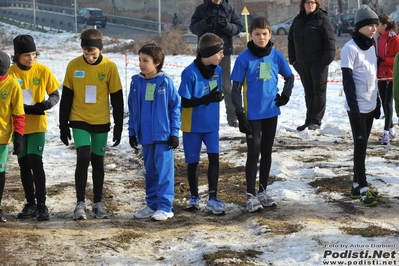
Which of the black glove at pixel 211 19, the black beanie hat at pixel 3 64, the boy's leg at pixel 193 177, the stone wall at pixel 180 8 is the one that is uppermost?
the stone wall at pixel 180 8

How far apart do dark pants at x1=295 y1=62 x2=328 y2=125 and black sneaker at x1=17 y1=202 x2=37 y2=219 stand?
5.43 meters

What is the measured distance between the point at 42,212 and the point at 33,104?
1040 mm

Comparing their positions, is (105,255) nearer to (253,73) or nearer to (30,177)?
(30,177)

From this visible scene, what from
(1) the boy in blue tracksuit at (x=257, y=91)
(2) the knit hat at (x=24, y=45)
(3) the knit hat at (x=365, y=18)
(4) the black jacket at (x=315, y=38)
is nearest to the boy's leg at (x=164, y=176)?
(1) the boy in blue tracksuit at (x=257, y=91)

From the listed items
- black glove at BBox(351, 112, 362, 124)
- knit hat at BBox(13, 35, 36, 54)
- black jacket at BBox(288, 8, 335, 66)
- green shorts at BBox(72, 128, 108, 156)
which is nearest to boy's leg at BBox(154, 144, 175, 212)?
green shorts at BBox(72, 128, 108, 156)

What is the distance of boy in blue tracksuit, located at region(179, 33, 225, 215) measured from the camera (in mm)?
7207

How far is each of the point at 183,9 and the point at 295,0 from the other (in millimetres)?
9152

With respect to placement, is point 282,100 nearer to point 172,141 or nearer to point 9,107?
point 172,141

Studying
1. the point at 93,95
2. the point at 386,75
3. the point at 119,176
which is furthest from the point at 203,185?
the point at 386,75

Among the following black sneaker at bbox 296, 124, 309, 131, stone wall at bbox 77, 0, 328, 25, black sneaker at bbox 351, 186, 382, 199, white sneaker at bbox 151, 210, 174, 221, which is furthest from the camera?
stone wall at bbox 77, 0, 328, 25

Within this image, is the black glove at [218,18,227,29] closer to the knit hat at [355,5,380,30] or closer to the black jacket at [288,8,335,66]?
the black jacket at [288,8,335,66]

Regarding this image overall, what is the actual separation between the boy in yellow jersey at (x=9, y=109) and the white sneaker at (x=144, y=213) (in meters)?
1.27

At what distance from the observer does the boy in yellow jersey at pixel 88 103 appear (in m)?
7.12

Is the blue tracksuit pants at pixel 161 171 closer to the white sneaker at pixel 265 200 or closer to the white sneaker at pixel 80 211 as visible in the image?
the white sneaker at pixel 80 211
